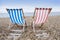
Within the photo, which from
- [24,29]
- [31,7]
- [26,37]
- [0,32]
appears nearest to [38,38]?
[26,37]

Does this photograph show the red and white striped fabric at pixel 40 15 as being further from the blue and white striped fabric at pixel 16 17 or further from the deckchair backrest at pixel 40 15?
the blue and white striped fabric at pixel 16 17

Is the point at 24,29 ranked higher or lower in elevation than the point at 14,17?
lower

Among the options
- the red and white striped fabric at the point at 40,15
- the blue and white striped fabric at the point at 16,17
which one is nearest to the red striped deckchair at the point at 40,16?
the red and white striped fabric at the point at 40,15

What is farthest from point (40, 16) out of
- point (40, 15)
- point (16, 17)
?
point (16, 17)

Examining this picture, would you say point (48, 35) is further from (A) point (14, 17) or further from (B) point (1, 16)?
(B) point (1, 16)

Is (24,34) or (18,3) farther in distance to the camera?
(18,3)

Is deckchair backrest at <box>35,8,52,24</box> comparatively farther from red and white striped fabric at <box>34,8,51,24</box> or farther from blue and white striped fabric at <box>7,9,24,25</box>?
blue and white striped fabric at <box>7,9,24,25</box>

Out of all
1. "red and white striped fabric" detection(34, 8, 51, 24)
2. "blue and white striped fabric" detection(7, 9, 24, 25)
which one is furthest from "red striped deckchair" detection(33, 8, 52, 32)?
"blue and white striped fabric" detection(7, 9, 24, 25)

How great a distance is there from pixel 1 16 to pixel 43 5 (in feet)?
5.27

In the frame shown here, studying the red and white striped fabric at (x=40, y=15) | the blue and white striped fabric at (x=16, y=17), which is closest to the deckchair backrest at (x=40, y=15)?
the red and white striped fabric at (x=40, y=15)

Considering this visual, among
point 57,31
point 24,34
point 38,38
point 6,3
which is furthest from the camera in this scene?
point 6,3

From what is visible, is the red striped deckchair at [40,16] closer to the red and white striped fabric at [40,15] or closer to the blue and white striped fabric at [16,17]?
the red and white striped fabric at [40,15]

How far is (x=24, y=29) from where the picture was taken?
16.1 feet

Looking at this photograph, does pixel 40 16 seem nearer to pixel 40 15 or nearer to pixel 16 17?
pixel 40 15
